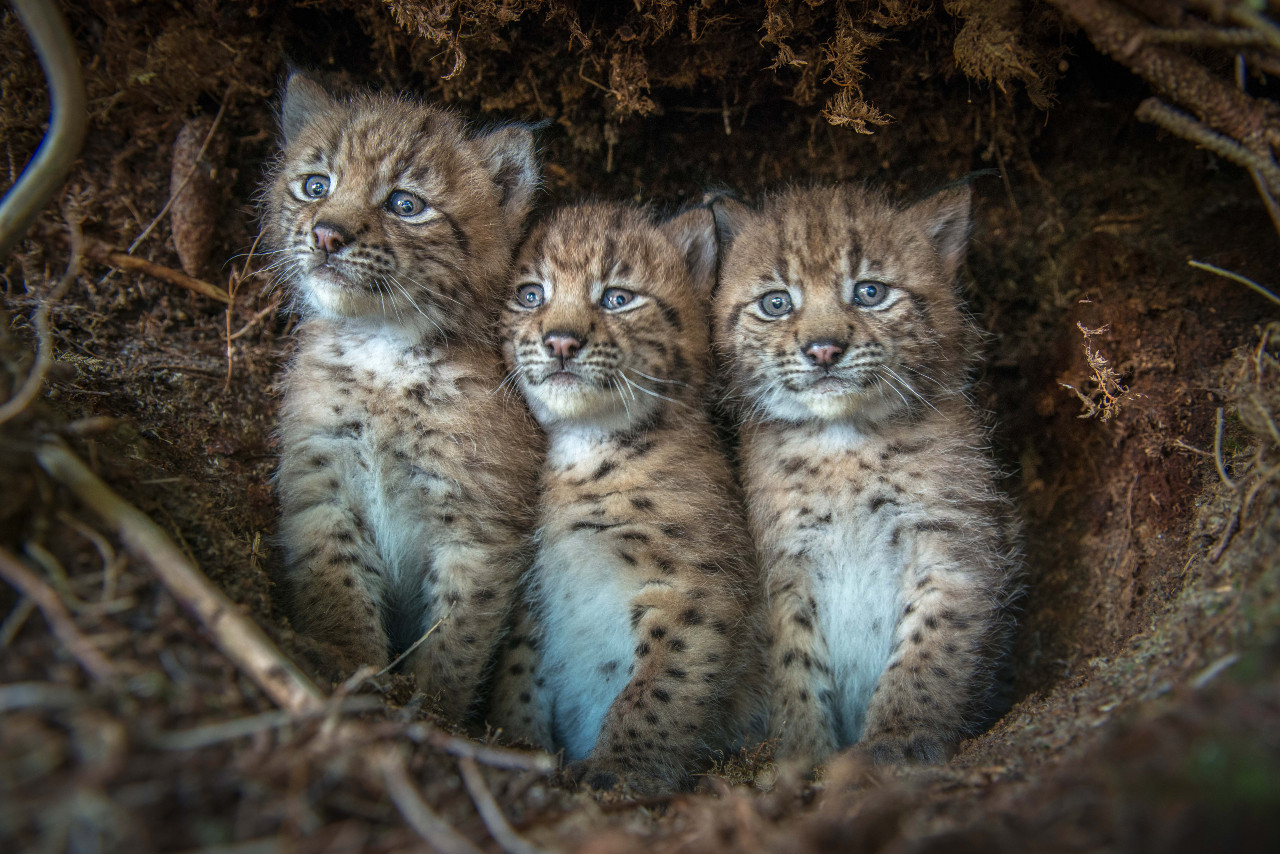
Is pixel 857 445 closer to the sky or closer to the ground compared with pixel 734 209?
closer to the ground

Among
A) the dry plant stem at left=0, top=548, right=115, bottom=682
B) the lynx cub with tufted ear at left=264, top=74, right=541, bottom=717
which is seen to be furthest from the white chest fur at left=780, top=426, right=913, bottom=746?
the dry plant stem at left=0, top=548, right=115, bottom=682

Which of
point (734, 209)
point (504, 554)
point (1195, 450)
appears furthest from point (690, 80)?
point (1195, 450)

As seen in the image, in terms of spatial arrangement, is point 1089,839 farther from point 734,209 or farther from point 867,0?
point 867,0

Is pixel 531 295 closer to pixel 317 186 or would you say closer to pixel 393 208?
pixel 393 208

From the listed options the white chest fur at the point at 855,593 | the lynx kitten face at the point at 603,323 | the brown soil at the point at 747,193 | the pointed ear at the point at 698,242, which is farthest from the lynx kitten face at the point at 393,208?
the white chest fur at the point at 855,593

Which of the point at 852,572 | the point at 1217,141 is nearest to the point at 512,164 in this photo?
the point at 852,572

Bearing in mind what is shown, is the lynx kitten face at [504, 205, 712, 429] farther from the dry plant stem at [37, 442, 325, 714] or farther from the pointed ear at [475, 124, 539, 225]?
the dry plant stem at [37, 442, 325, 714]
